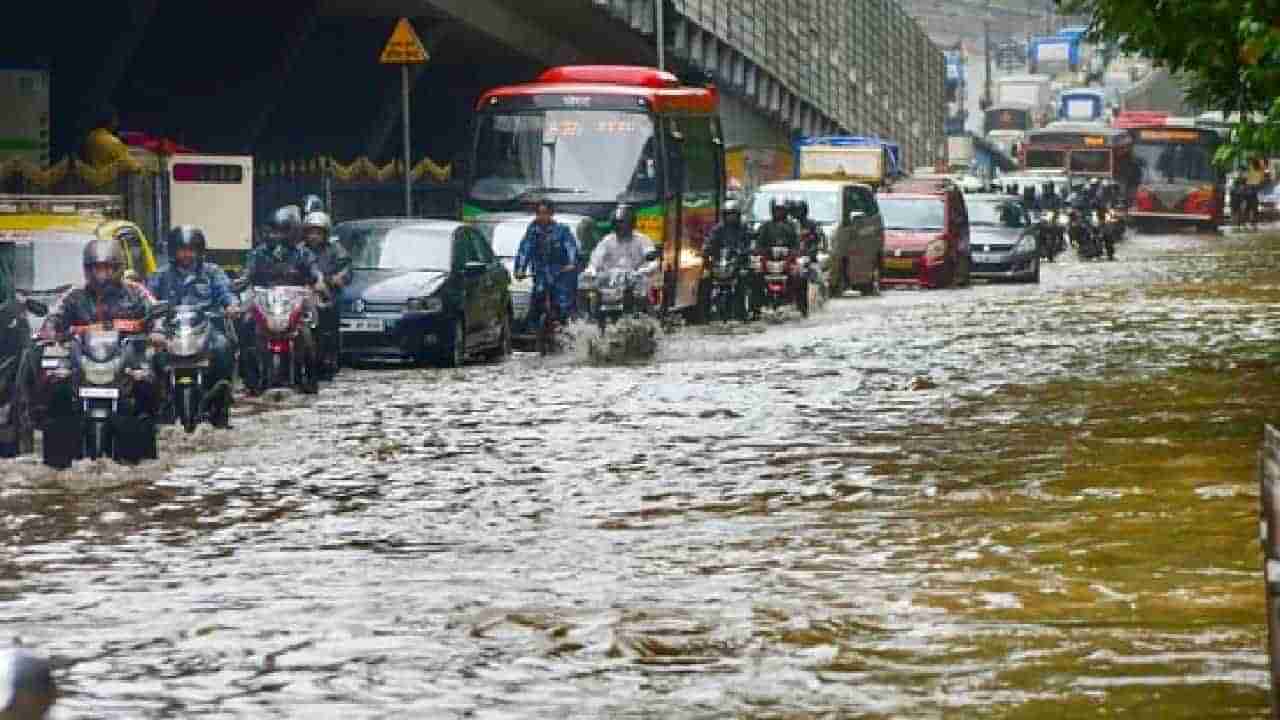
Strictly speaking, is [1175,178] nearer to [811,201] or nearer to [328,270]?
[811,201]

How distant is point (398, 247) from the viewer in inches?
1126

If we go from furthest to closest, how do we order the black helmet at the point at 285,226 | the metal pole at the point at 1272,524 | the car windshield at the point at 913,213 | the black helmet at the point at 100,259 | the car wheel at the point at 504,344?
1. the car windshield at the point at 913,213
2. the car wheel at the point at 504,344
3. the black helmet at the point at 285,226
4. the black helmet at the point at 100,259
5. the metal pole at the point at 1272,524

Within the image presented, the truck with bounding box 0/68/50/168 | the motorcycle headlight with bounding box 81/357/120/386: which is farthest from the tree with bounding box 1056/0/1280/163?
the truck with bounding box 0/68/50/168

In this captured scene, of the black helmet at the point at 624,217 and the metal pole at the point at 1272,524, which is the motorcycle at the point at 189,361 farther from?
the metal pole at the point at 1272,524

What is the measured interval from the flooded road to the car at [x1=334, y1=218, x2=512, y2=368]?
84.8 inches

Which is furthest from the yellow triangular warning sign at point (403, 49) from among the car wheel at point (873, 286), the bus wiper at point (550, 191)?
the car wheel at point (873, 286)

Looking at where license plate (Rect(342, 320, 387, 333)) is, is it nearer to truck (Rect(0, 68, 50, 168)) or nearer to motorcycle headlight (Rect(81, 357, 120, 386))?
truck (Rect(0, 68, 50, 168))

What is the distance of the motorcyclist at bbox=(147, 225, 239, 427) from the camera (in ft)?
66.2

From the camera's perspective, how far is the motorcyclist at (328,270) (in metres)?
25.5

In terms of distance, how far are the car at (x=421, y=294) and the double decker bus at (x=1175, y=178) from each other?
53.5 m

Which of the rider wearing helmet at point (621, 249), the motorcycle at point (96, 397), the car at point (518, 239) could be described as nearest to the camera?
the motorcycle at point (96, 397)

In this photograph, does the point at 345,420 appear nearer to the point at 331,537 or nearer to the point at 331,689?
the point at 331,537

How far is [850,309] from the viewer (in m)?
39.8

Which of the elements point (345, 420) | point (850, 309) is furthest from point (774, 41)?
point (345, 420)
